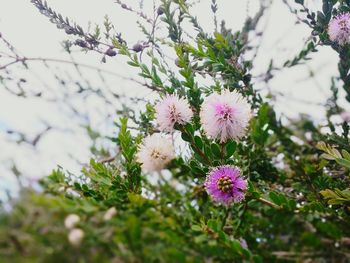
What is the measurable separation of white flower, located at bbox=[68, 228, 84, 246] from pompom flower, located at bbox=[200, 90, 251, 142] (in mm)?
1043

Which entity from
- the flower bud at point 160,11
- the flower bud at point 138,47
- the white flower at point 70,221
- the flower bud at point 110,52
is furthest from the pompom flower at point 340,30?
the white flower at point 70,221

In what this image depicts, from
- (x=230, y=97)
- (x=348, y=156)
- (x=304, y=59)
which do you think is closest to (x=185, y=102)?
(x=230, y=97)

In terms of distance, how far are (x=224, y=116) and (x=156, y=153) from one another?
1.34ft

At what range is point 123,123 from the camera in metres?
1.93

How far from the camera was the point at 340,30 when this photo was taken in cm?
244

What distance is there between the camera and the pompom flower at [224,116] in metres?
1.78

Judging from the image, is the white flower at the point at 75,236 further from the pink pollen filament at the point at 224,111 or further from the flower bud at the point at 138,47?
the flower bud at the point at 138,47

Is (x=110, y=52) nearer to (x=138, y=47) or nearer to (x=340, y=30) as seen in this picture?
(x=138, y=47)

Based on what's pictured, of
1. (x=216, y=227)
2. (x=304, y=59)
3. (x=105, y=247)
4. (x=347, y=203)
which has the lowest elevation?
(x=105, y=247)

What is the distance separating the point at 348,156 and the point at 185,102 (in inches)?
32.0

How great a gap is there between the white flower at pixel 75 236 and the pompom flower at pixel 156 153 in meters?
1.19

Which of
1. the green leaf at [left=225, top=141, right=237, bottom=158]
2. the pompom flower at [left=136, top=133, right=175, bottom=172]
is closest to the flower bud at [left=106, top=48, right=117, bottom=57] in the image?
the pompom flower at [left=136, top=133, right=175, bottom=172]

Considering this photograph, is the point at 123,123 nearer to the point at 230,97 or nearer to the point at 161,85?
the point at 161,85

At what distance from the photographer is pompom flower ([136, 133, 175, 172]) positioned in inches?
78.7
